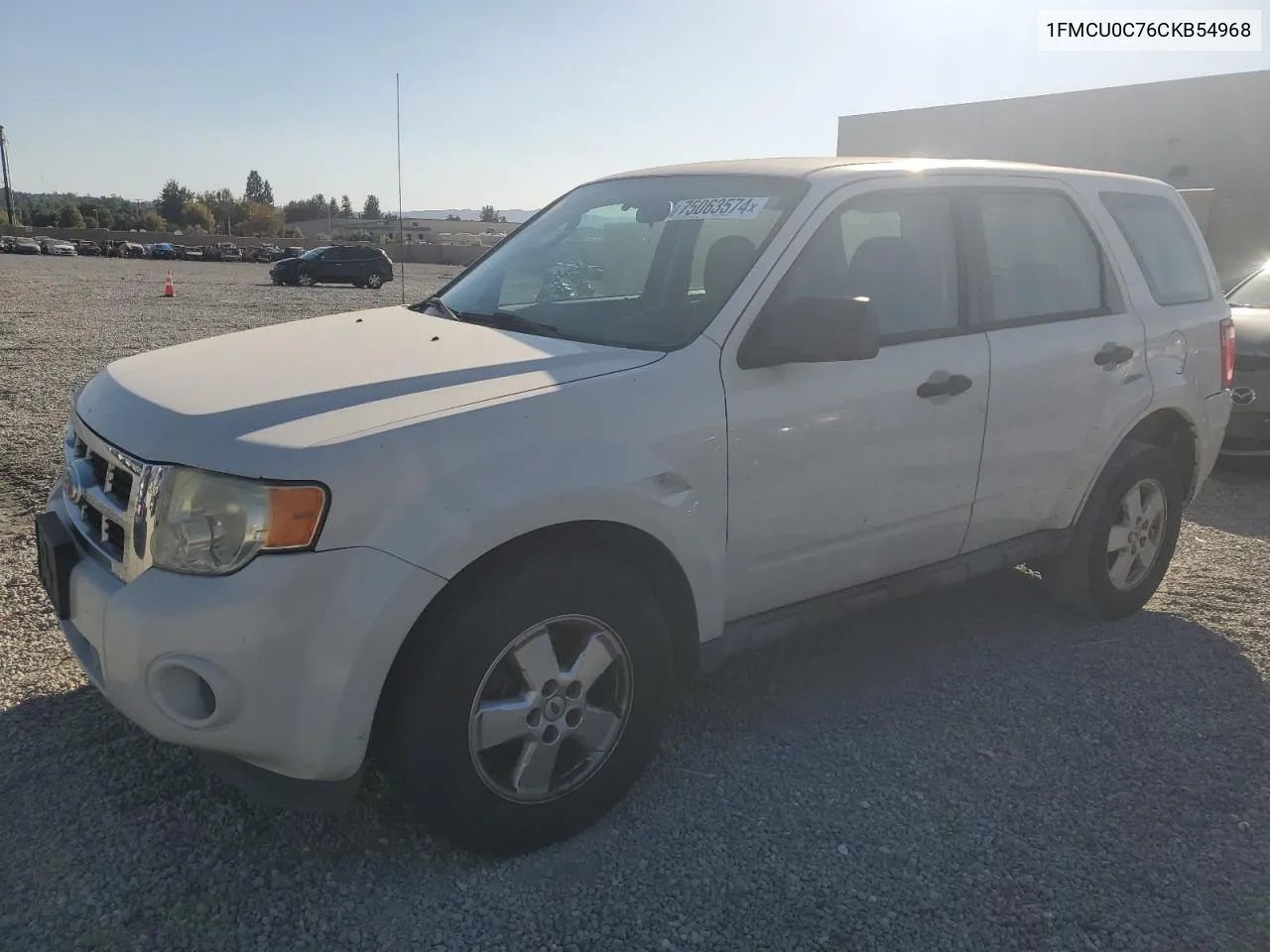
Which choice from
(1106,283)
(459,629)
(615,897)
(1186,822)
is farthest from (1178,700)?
(459,629)

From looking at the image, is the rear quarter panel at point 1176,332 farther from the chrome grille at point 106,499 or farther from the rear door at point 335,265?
the rear door at point 335,265

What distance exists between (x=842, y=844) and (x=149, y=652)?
1.90 m

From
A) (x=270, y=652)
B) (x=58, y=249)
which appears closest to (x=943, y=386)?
(x=270, y=652)

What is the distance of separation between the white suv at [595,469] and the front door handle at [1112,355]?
2 centimetres

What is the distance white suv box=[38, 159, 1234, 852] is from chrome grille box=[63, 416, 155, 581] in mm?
15

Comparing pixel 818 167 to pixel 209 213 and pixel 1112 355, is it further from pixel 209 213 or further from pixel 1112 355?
pixel 209 213

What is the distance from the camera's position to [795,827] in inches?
116

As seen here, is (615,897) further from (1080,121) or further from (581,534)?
(1080,121)

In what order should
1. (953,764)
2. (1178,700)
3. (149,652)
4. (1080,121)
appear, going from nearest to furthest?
1. (149,652)
2. (953,764)
3. (1178,700)
4. (1080,121)

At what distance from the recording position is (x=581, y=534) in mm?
2742

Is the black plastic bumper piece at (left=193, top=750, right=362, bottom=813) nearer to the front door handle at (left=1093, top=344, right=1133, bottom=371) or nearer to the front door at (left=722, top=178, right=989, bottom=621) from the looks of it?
the front door at (left=722, top=178, right=989, bottom=621)

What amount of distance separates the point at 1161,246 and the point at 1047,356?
1.28 meters

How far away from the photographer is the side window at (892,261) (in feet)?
10.9

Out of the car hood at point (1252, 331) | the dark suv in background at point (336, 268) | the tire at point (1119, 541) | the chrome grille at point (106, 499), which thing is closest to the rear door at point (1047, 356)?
the tire at point (1119, 541)
